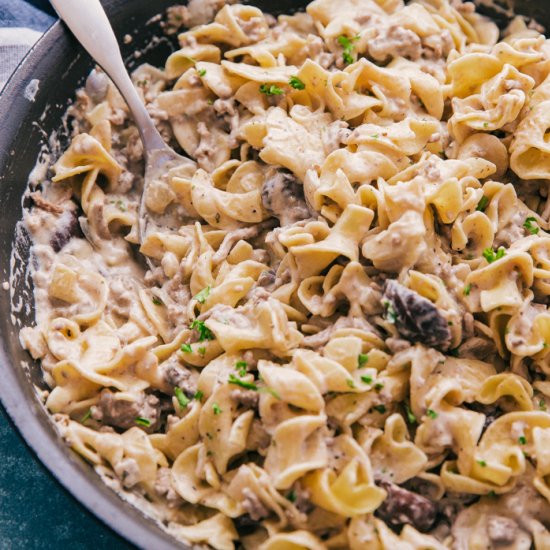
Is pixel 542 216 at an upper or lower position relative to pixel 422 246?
lower

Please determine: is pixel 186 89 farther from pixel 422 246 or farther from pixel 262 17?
pixel 422 246

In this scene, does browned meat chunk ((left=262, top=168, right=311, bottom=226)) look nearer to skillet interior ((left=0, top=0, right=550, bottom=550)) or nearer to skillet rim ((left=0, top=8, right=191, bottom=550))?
skillet interior ((left=0, top=0, right=550, bottom=550))

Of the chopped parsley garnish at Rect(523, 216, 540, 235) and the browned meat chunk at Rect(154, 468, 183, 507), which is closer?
the browned meat chunk at Rect(154, 468, 183, 507)

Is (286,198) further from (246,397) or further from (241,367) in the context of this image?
(246,397)

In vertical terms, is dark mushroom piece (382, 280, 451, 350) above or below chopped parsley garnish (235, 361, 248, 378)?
above

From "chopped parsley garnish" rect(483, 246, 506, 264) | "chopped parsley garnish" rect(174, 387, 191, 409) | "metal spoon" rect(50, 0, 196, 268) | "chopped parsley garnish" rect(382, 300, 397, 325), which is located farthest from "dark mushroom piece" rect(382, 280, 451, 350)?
"metal spoon" rect(50, 0, 196, 268)

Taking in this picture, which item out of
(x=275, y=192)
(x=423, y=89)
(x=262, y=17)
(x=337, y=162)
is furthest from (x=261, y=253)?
(x=262, y=17)
